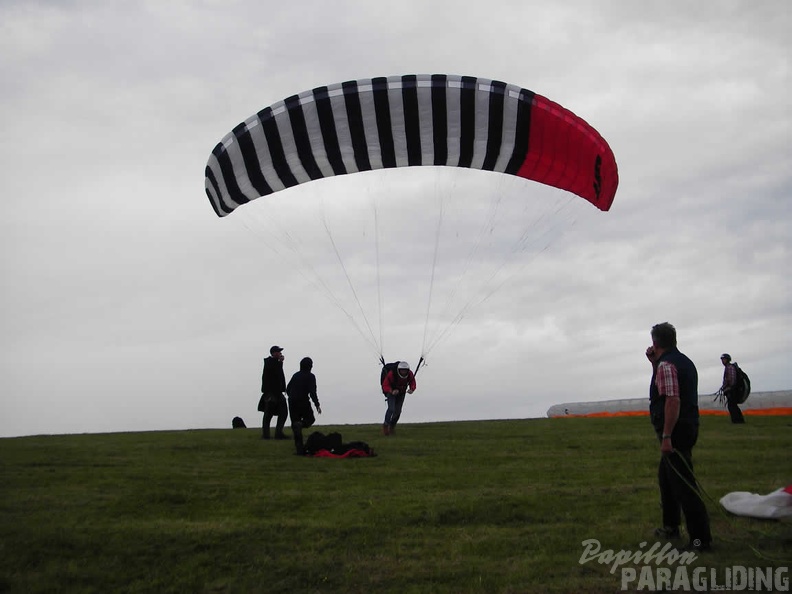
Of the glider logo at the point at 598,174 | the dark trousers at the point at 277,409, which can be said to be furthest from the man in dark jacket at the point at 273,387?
the glider logo at the point at 598,174

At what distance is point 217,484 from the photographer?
38.6 feet

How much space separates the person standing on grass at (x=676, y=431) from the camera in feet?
25.0

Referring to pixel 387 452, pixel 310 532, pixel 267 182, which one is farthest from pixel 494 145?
pixel 310 532

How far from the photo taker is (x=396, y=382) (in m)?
18.3

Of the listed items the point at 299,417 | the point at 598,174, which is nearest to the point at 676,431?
the point at 299,417

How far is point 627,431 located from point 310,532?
11558 millimetres

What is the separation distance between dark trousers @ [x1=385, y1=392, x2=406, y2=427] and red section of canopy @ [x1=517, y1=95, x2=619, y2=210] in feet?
18.5

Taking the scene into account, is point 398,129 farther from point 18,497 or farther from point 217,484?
point 18,497

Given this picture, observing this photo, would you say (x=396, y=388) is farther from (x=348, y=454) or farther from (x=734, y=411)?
(x=734, y=411)

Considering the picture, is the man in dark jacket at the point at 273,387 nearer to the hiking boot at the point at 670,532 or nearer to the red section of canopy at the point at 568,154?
the red section of canopy at the point at 568,154

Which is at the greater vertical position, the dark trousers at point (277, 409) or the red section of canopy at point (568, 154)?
the red section of canopy at point (568, 154)

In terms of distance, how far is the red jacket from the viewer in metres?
18.3

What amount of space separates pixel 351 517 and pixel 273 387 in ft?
27.1

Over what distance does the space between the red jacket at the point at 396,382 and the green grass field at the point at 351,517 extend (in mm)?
2673
